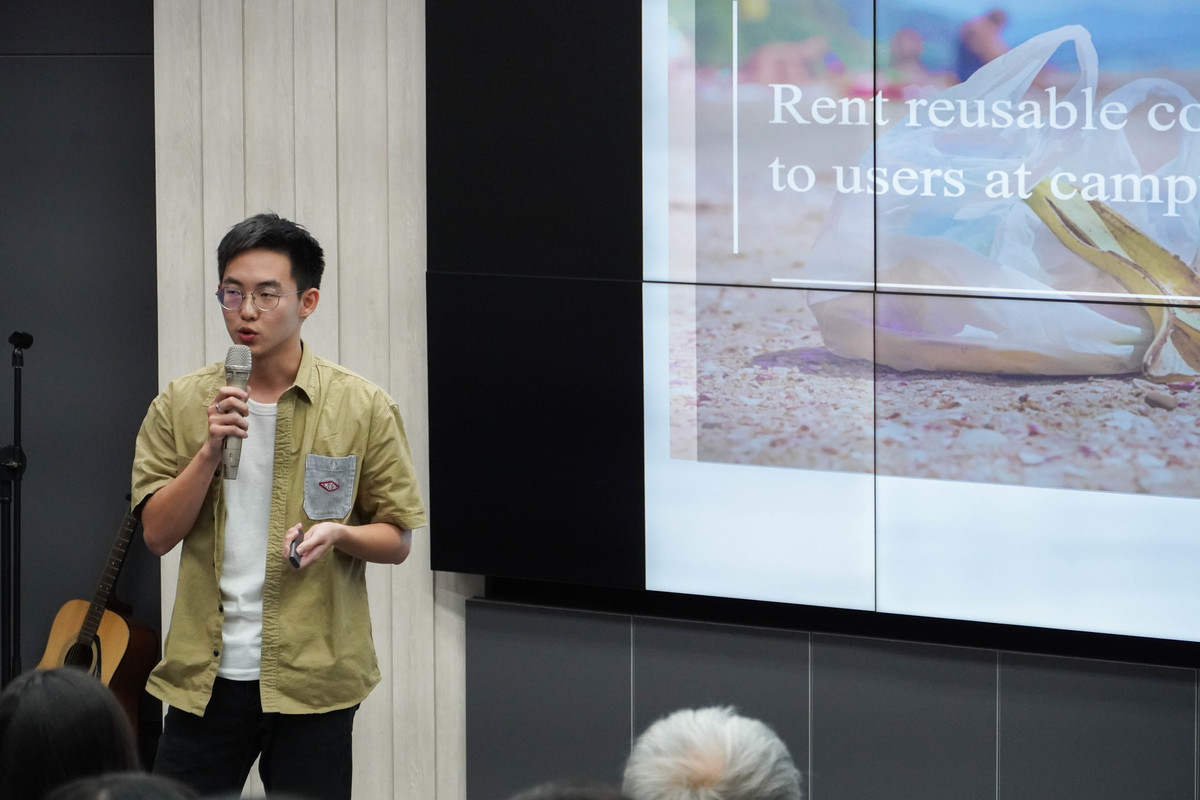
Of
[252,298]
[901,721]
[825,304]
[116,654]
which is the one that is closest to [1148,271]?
[825,304]

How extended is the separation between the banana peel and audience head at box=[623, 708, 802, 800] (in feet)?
6.01

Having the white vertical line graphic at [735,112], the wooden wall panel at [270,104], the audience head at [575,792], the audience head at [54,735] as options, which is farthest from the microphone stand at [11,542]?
the audience head at [575,792]

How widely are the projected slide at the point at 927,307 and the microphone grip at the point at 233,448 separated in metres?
1.45

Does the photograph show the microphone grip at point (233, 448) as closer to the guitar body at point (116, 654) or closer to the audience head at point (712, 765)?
the audience head at point (712, 765)

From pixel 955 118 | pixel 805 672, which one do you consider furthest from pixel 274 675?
pixel 955 118

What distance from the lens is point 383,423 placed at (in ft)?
9.36

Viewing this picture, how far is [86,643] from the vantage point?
4.41m

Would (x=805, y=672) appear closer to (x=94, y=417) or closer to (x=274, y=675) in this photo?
(x=274, y=675)

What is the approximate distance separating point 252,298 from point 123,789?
1.42 meters

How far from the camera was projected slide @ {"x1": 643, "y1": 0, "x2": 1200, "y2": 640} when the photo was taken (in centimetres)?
337

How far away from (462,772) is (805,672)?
3.62 ft

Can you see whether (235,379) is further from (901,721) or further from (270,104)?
(901,721)

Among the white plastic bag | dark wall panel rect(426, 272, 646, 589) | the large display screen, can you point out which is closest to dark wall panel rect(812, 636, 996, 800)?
the large display screen

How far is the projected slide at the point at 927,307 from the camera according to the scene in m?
3.37
